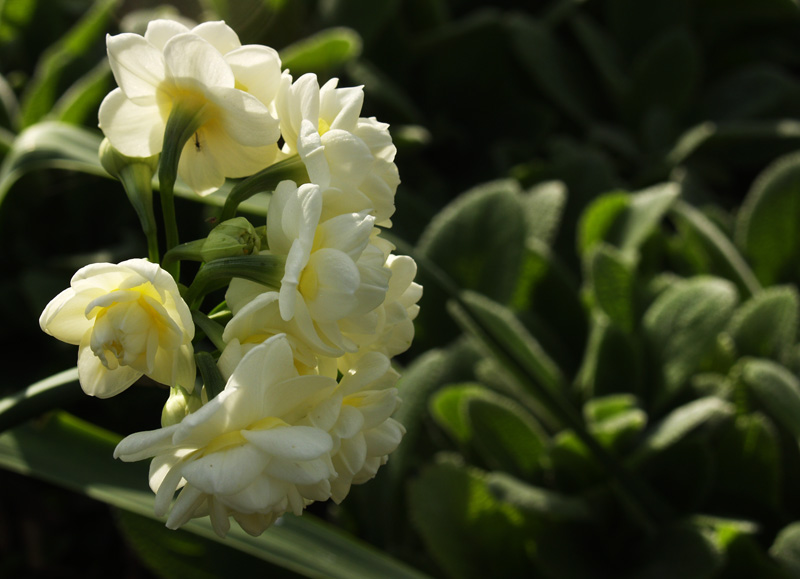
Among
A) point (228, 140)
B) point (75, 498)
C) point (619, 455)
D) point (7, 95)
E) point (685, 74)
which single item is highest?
point (228, 140)

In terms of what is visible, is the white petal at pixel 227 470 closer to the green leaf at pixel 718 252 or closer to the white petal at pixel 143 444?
the white petal at pixel 143 444

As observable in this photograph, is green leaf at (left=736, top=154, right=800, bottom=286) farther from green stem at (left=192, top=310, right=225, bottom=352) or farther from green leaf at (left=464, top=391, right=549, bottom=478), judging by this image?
green stem at (left=192, top=310, right=225, bottom=352)

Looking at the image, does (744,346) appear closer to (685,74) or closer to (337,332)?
(685,74)

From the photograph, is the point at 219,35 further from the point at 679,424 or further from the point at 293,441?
the point at 679,424

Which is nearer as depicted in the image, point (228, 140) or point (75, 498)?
point (228, 140)

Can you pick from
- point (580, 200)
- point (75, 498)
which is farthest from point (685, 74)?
point (75, 498)

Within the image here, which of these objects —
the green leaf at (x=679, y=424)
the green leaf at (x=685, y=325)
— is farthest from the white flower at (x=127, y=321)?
the green leaf at (x=685, y=325)
